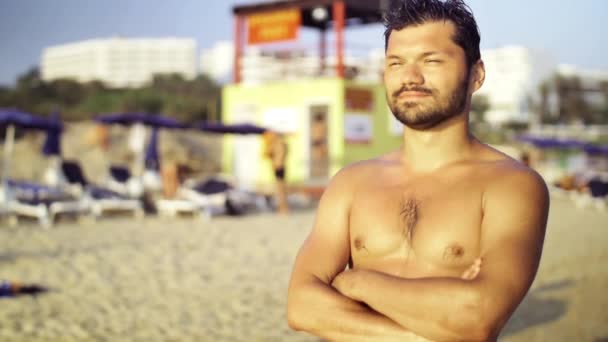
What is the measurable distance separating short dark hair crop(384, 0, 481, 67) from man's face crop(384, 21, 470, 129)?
0.02 metres

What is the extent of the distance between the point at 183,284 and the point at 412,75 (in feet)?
20.6

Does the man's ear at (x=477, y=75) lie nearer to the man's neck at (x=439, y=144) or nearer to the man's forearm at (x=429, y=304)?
the man's neck at (x=439, y=144)

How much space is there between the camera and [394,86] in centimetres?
195

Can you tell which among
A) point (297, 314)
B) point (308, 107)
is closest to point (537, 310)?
point (297, 314)

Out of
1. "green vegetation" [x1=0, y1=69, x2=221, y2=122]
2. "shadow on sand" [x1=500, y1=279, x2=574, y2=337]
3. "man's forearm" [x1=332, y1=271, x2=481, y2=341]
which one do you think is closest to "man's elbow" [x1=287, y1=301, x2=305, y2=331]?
"man's forearm" [x1=332, y1=271, x2=481, y2=341]

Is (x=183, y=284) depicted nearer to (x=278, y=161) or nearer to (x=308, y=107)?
(x=278, y=161)

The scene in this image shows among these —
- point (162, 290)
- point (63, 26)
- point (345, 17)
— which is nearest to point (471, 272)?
point (162, 290)

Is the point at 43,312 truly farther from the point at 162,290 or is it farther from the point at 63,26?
the point at 63,26

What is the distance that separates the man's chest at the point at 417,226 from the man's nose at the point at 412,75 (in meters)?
0.30

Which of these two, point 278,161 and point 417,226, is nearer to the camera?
point 417,226

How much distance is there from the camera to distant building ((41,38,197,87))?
84938 millimetres

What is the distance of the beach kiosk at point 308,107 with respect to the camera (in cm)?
2092

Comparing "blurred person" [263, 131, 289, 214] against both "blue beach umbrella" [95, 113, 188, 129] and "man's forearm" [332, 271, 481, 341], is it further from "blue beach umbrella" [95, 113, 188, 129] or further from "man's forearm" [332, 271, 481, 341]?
"man's forearm" [332, 271, 481, 341]

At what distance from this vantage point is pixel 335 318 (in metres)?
1.98
